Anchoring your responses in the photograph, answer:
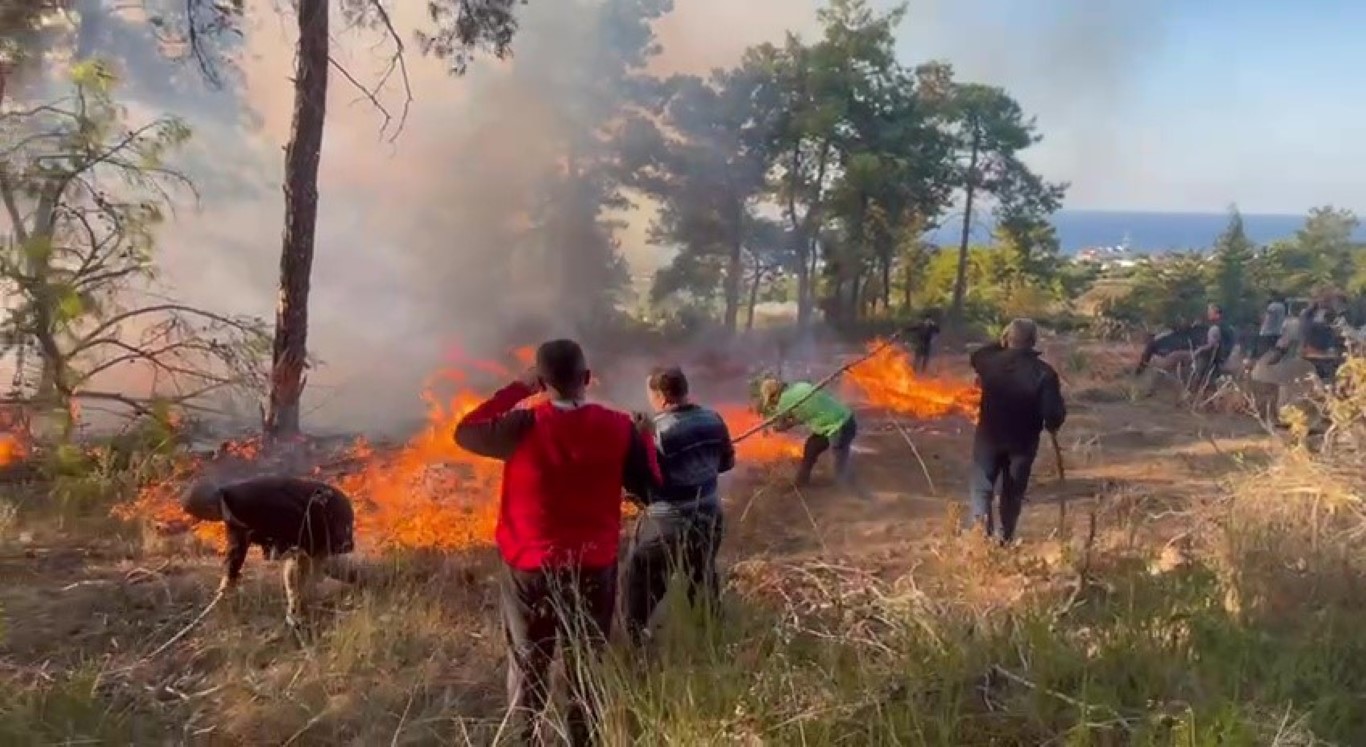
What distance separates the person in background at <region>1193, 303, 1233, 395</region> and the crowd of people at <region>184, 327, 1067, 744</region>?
30.1ft

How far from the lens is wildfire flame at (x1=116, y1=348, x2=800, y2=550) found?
315 inches

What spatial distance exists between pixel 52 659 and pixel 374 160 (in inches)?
631

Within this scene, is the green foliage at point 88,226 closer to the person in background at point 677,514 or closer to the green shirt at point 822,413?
the person in background at point 677,514

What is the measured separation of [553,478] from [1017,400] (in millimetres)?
4187

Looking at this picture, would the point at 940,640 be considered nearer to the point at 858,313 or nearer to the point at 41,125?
the point at 41,125

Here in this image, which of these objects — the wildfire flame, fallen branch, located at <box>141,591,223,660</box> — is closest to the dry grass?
fallen branch, located at <box>141,591,223,660</box>

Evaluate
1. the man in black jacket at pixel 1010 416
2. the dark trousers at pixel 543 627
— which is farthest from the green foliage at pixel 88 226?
the man in black jacket at pixel 1010 416

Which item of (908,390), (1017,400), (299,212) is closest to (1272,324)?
(908,390)

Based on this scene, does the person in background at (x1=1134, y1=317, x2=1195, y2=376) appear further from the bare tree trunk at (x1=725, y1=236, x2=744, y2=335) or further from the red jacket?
the red jacket

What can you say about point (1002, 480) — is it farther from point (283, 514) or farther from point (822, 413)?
point (283, 514)

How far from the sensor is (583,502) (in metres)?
3.95

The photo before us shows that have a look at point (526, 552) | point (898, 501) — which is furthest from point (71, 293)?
point (898, 501)

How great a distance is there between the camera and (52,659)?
16.6 feet

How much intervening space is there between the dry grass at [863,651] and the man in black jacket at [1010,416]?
75 cm
